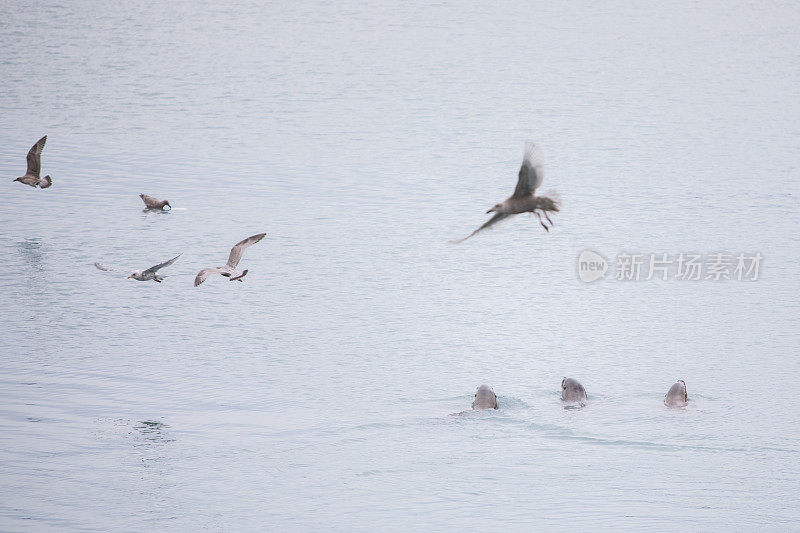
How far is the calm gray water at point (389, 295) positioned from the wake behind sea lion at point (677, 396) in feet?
0.43

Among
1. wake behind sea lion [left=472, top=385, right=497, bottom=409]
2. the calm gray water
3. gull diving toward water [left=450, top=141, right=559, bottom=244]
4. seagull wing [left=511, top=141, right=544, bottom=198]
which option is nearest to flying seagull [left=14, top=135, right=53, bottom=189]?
the calm gray water

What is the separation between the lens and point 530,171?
1317cm

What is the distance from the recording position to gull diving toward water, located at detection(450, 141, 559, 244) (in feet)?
42.9

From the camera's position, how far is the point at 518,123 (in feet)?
107

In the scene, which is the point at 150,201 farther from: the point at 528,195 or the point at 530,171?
the point at 530,171

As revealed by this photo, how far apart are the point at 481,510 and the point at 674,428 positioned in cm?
353

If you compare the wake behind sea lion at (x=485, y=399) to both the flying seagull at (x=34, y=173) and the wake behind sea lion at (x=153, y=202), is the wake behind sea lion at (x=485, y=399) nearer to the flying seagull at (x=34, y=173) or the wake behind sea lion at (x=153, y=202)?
the wake behind sea lion at (x=153, y=202)

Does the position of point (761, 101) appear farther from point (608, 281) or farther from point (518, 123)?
point (608, 281)

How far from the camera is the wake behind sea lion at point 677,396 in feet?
54.9

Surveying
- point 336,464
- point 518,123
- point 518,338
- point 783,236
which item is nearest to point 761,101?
point 518,123

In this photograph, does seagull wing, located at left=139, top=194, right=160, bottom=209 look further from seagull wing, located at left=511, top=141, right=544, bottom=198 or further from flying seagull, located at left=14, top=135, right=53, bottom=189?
seagull wing, located at left=511, top=141, right=544, bottom=198

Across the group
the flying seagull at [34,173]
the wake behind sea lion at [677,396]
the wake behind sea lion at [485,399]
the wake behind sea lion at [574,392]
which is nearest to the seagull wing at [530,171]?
the wake behind sea lion at [485,399]

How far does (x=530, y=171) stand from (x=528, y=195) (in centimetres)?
38

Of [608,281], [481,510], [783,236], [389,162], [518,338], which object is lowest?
[481,510]
